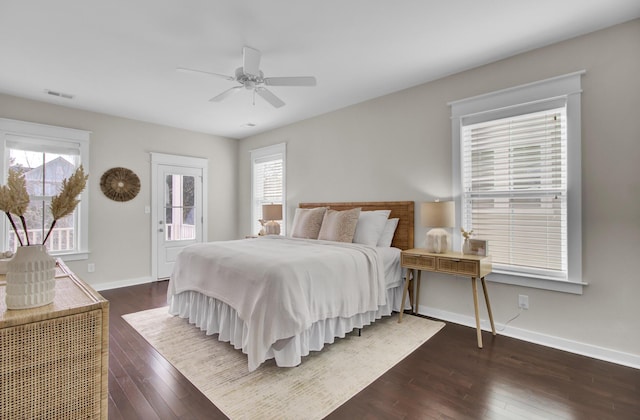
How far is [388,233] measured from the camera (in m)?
3.71

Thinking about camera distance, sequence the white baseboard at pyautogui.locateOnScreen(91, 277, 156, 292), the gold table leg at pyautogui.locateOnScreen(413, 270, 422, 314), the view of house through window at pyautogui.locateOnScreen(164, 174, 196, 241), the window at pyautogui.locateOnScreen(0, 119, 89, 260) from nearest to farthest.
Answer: the gold table leg at pyautogui.locateOnScreen(413, 270, 422, 314) < the window at pyautogui.locateOnScreen(0, 119, 89, 260) < the white baseboard at pyautogui.locateOnScreen(91, 277, 156, 292) < the view of house through window at pyautogui.locateOnScreen(164, 174, 196, 241)

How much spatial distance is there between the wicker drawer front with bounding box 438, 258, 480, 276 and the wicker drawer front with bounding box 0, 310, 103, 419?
8.68 feet

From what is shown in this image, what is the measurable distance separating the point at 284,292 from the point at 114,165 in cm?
404

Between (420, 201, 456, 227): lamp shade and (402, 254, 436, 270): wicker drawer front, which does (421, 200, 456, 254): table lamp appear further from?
(402, 254, 436, 270): wicker drawer front

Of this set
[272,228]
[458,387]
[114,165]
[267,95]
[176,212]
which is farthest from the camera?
[176,212]

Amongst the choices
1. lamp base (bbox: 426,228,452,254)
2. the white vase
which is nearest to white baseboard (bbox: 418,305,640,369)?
lamp base (bbox: 426,228,452,254)

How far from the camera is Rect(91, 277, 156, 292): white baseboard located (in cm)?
460

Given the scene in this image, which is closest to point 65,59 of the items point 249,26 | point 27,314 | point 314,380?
point 249,26

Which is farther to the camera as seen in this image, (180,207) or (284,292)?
(180,207)

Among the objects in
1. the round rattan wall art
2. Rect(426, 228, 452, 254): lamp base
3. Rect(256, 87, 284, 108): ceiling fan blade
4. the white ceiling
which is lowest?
Rect(426, 228, 452, 254): lamp base

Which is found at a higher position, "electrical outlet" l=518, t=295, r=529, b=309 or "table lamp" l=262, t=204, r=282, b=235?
"table lamp" l=262, t=204, r=282, b=235

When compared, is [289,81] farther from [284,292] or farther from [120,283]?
[120,283]

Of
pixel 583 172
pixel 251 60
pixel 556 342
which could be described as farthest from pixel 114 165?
pixel 556 342

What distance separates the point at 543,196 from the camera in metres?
2.79
